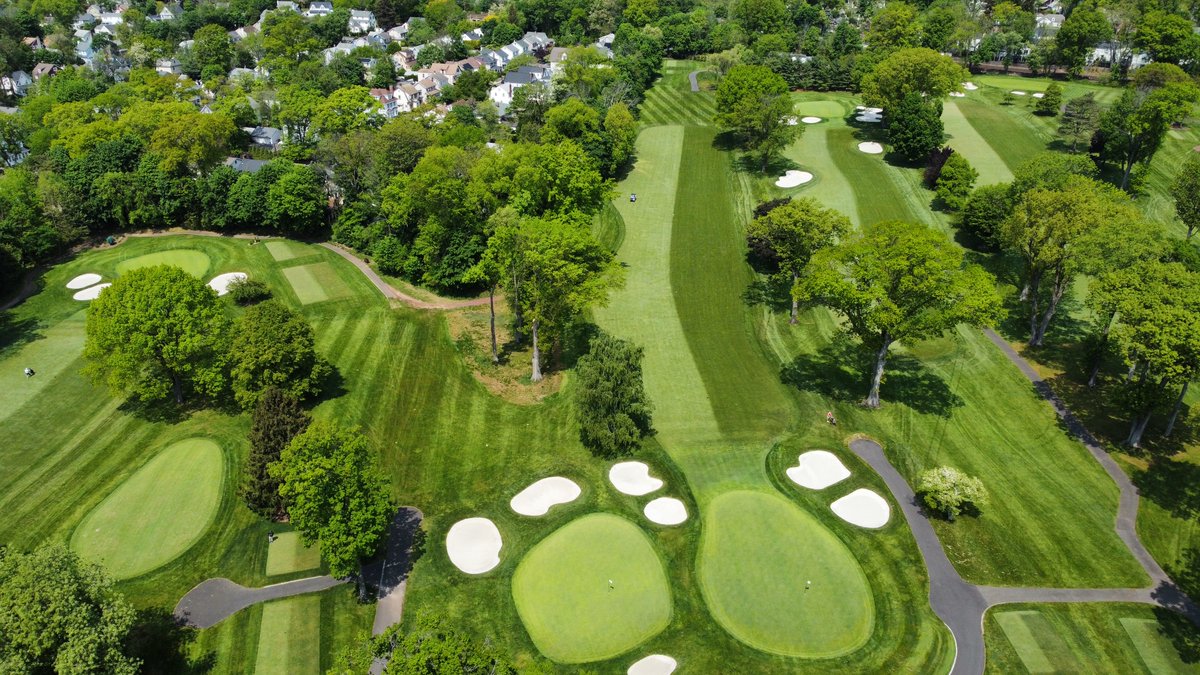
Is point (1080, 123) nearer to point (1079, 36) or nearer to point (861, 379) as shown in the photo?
point (1079, 36)

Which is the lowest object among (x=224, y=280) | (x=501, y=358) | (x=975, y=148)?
(x=501, y=358)

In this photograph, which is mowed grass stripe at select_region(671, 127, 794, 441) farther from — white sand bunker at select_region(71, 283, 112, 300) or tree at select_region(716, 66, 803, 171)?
white sand bunker at select_region(71, 283, 112, 300)

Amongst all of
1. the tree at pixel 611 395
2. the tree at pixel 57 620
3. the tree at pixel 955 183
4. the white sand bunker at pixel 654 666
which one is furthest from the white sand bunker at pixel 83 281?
the tree at pixel 955 183

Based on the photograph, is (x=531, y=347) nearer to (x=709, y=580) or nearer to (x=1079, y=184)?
(x=709, y=580)

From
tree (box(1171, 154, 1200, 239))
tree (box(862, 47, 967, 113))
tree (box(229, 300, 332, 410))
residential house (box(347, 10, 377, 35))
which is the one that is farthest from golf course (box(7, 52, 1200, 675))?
residential house (box(347, 10, 377, 35))

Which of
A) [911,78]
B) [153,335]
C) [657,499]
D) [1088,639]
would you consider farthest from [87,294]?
[911,78]

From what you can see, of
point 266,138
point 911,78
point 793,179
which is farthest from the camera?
point 266,138

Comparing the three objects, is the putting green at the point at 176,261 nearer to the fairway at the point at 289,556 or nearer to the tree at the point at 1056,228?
the fairway at the point at 289,556
